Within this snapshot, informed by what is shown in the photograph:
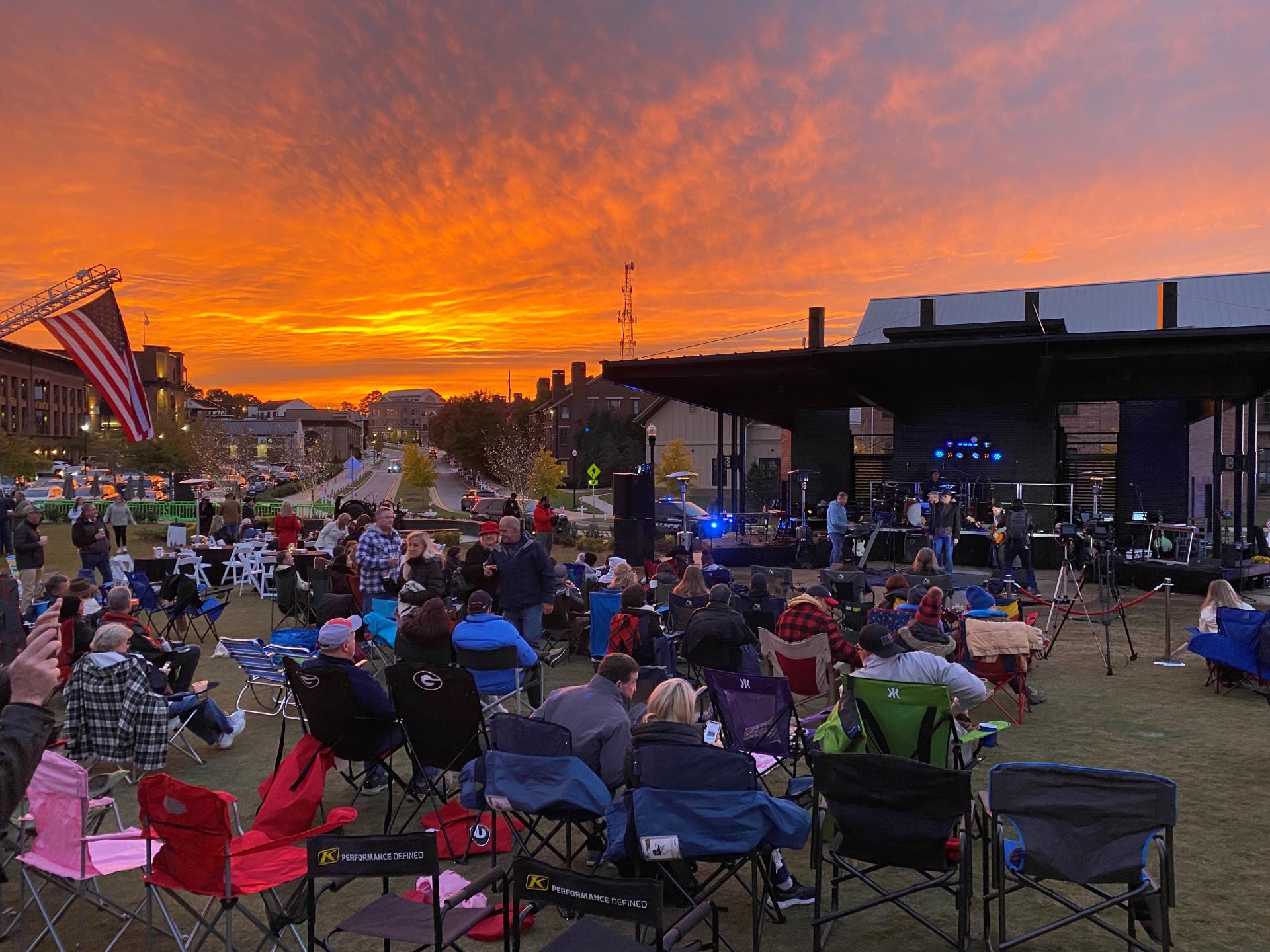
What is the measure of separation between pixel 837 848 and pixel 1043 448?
23083mm

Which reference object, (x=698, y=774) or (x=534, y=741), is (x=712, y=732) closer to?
(x=534, y=741)

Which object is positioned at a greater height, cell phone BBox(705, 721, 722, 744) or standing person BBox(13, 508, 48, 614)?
standing person BBox(13, 508, 48, 614)

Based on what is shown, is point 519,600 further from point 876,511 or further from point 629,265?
point 629,265

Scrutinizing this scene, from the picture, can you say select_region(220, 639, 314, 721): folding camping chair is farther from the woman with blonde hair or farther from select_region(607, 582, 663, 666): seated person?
the woman with blonde hair

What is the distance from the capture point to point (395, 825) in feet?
19.0

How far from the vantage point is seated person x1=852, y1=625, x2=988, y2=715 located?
5.70 metres

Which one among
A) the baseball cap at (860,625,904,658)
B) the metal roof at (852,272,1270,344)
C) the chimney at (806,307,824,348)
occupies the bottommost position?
the baseball cap at (860,625,904,658)

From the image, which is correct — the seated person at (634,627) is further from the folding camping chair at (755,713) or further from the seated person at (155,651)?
the seated person at (155,651)

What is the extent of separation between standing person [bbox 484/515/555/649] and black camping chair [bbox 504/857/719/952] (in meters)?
5.88

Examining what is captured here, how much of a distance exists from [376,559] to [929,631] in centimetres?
595

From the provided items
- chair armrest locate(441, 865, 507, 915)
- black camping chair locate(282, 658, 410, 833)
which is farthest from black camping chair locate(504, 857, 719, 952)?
black camping chair locate(282, 658, 410, 833)

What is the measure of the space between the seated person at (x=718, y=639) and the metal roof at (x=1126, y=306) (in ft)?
98.5

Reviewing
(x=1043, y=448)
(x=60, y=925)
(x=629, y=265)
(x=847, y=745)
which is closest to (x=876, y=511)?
(x=1043, y=448)

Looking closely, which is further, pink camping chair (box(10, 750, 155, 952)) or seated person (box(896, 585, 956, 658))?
seated person (box(896, 585, 956, 658))
